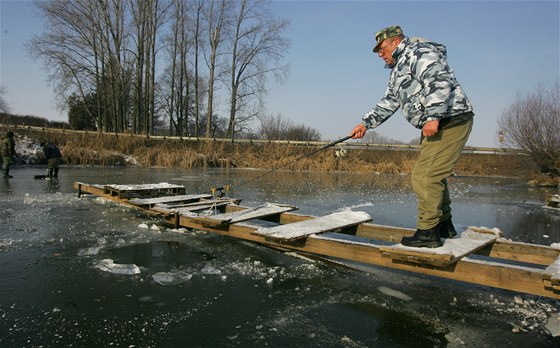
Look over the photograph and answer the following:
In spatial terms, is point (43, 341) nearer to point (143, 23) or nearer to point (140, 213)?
point (140, 213)

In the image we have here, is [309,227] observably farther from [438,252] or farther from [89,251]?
[89,251]

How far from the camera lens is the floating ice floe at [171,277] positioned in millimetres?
3713

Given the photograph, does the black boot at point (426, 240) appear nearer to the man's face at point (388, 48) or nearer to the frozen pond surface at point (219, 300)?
the frozen pond surface at point (219, 300)

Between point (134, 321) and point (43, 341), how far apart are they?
58 centimetres

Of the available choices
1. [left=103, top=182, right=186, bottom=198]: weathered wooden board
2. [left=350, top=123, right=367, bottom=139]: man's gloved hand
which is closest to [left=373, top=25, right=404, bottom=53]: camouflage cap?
[left=350, top=123, right=367, bottom=139]: man's gloved hand

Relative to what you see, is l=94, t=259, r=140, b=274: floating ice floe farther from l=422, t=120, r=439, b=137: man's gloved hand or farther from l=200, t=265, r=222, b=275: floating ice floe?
l=422, t=120, r=439, b=137: man's gloved hand

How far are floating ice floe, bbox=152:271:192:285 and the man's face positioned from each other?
9.40 ft

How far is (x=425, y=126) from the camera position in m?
3.25

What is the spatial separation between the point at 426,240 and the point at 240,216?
262 cm

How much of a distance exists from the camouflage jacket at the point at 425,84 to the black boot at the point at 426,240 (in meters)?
0.96

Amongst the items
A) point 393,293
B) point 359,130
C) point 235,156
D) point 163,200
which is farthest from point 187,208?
point 235,156

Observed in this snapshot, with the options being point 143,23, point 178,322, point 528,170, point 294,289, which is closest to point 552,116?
point 528,170

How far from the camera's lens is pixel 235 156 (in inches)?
974

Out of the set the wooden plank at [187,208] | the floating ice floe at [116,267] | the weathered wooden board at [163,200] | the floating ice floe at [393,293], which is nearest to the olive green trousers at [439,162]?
the floating ice floe at [393,293]
